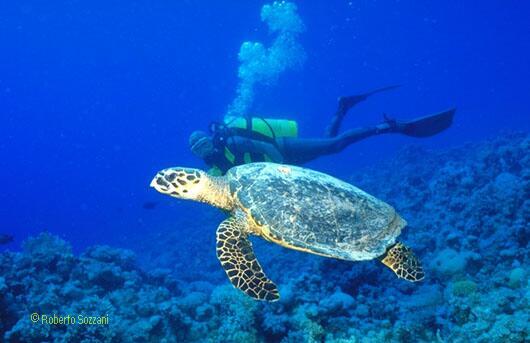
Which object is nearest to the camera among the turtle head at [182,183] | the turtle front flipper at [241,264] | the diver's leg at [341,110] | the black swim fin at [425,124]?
the turtle front flipper at [241,264]

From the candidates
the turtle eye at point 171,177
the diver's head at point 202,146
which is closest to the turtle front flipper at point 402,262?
the turtle eye at point 171,177

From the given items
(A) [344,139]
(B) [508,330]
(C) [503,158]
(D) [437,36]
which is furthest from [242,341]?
(D) [437,36]

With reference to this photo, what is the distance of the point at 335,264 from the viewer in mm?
6465

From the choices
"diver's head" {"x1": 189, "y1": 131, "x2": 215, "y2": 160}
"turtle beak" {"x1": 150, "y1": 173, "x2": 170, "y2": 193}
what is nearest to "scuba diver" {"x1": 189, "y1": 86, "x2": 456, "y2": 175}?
"diver's head" {"x1": 189, "y1": 131, "x2": 215, "y2": 160}

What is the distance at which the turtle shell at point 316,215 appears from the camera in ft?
12.9

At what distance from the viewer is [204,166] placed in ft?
48.8

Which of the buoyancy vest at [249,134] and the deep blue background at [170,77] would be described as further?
the deep blue background at [170,77]

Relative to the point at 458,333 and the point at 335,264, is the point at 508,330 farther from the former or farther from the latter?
the point at 335,264

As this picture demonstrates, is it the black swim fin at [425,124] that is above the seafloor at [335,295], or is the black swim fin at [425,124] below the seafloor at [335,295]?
above

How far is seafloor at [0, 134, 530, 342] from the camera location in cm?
416

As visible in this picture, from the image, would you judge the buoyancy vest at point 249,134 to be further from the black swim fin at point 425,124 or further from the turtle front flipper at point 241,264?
the black swim fin at point 425,124

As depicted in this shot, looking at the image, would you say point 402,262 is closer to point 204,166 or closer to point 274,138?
point 274,138

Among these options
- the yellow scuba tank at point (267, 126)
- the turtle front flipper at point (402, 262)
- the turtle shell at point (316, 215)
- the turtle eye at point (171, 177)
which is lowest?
the turtle front flipper at point (402, 262)

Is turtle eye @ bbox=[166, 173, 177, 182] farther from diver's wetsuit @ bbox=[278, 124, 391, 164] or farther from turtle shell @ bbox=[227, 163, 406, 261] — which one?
diver's wetsuit @ bbox=[278, 124, 391, 164]
